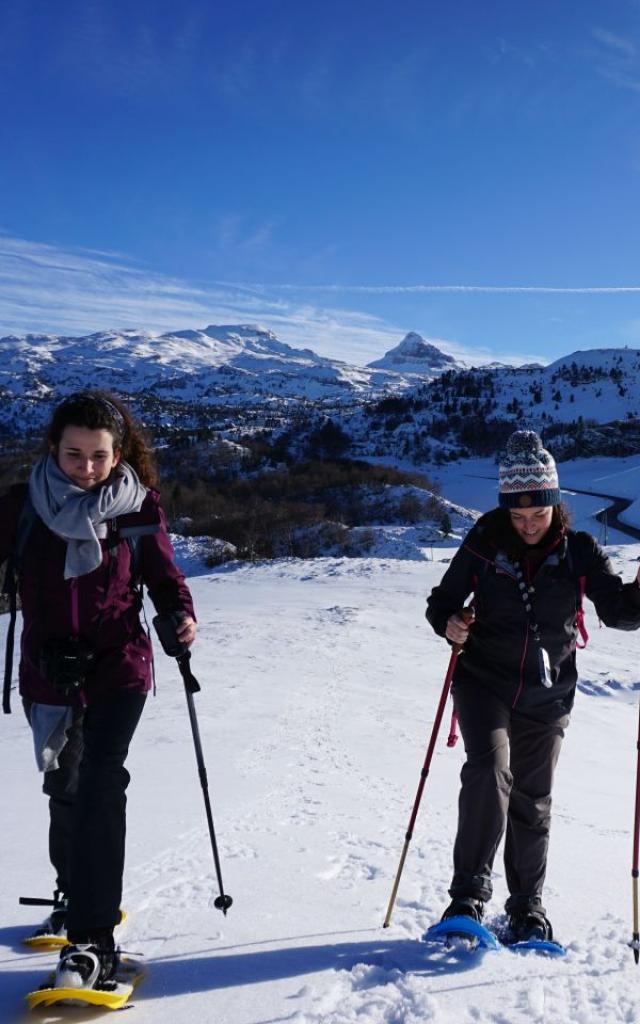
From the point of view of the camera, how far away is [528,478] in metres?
3.46

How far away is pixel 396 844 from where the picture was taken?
448 centimetres

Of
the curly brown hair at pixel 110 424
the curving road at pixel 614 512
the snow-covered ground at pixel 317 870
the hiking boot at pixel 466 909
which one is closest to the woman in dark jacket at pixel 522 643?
the hiking boot at pixel 466 909

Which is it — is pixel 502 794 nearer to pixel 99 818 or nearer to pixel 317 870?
pixel 317 870

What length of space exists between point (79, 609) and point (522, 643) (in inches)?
74.0

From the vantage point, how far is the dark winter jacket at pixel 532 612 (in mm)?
3297

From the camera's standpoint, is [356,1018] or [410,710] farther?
[410,710]

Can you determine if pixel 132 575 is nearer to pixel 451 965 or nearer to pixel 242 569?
pixel 451 965

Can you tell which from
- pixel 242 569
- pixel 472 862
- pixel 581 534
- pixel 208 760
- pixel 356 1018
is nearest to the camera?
pixel 356 1018

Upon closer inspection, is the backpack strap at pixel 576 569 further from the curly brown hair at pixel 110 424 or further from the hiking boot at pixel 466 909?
the curly brown hair at pixel 110 424

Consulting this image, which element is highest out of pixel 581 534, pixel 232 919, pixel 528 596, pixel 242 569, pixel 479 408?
pixel 479 408

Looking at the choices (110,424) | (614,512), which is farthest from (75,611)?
(614,512)

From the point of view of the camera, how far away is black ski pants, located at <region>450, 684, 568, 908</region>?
314 centimetres

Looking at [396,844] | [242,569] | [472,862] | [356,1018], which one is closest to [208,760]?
[396,844]

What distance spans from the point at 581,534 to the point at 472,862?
1.51 metres
